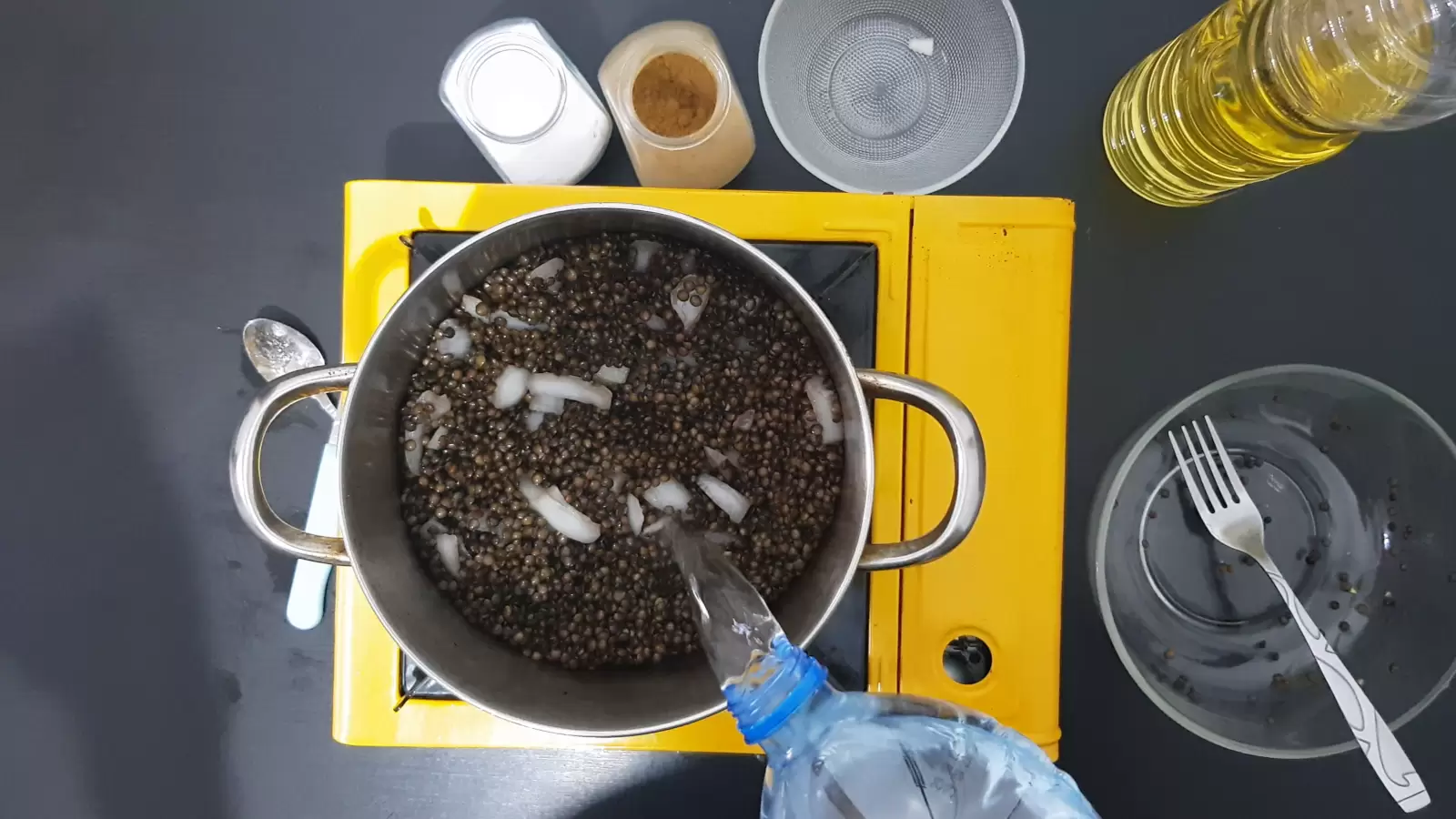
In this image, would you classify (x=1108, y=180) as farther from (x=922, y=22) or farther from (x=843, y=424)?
(x=843, y=424)

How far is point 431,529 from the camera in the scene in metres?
0.67

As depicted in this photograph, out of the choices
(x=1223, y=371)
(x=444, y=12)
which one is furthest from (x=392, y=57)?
(x=1223, y=371)

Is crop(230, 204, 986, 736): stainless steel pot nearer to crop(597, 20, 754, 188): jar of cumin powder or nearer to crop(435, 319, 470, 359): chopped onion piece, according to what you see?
crop(435, 319, 470, 359): chopped onion piece

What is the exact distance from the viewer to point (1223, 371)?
0.83 meters

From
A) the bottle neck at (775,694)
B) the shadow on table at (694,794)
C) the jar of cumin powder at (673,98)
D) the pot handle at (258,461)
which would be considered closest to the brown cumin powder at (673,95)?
the jar of cumin powder at (673,98)

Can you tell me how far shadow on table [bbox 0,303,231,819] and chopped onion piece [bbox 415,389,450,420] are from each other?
32 cm

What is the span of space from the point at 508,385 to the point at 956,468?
0.34 m

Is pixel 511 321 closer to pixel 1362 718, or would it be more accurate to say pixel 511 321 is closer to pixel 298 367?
pixel 298 367

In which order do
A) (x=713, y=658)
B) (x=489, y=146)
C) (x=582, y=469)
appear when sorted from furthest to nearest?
(x=489, y=146) → (x=582, y=469) → (x=713, y=658)

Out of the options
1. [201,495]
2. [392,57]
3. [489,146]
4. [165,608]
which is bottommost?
[165,608]

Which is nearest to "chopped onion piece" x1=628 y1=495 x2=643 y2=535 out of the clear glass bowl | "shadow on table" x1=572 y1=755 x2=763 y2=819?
"shadow on table" x1=572 y1=755 x2=763 y2=819

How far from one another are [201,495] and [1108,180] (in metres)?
0.93

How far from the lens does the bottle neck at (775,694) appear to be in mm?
470

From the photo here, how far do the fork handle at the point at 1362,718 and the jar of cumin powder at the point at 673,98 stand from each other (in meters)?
0.61
